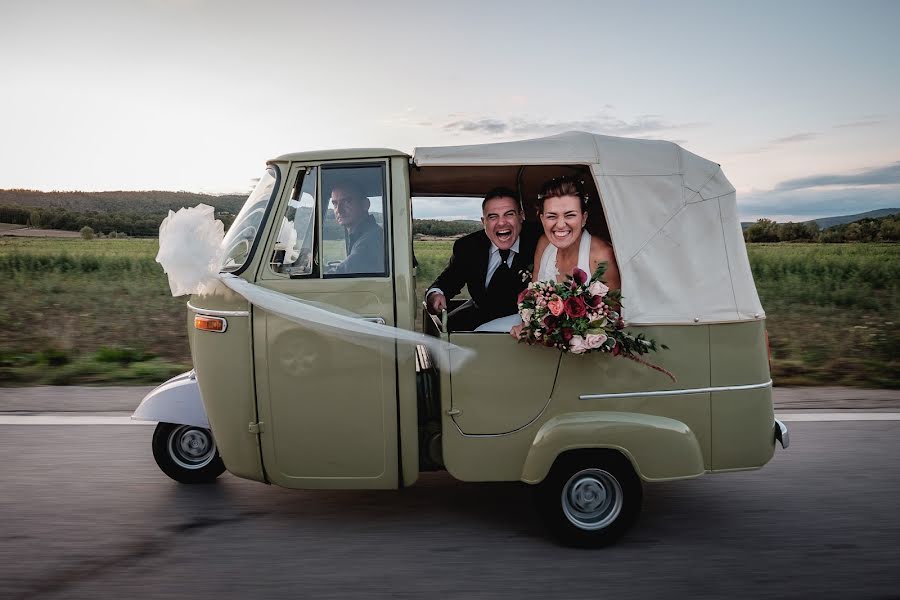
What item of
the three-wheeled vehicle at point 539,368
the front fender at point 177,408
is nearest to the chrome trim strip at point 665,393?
the three-wheeled vehicle at point 539,368

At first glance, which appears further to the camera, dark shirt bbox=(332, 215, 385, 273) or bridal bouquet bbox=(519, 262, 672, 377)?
dark shirt bbox=(332, 215, 385, 273)

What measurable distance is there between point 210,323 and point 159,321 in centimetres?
825

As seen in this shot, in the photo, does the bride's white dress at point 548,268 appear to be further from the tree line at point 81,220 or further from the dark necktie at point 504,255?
the tree line at point 81,220

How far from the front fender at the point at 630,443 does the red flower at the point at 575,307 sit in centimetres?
59

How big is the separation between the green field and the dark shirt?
123 cm

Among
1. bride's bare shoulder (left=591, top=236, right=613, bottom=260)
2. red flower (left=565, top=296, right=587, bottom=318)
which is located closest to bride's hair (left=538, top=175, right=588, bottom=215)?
bride's bare shoulder (left=591, top=236, right=613, bottom=260)

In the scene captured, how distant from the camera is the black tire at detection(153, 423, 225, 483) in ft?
16.0

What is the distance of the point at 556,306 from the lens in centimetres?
371

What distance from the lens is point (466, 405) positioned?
392 cm

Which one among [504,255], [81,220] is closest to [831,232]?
[504,255]

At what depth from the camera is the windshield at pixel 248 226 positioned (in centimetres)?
411

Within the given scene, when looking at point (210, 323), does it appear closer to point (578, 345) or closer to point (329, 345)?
point (329, 345)

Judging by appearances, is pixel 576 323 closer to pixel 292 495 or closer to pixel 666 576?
pixel 666 576

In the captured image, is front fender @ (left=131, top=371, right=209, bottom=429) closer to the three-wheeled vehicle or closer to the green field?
the three-wheeled vehicle
